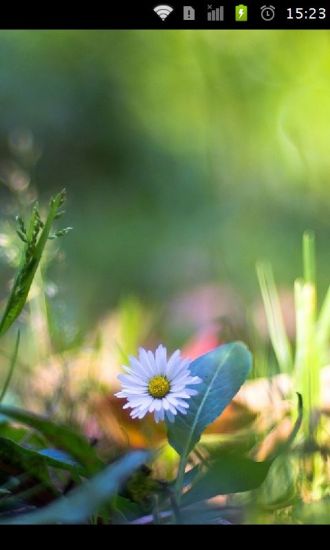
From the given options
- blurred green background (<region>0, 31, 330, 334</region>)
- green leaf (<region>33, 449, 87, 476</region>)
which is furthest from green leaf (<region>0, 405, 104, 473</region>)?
blurred green background (<region>0, 31, 330, 334</region>)

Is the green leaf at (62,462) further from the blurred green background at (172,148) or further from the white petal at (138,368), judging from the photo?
the blurred green background at (172,148)

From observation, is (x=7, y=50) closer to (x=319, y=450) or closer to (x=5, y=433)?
(x=5, y=433)
